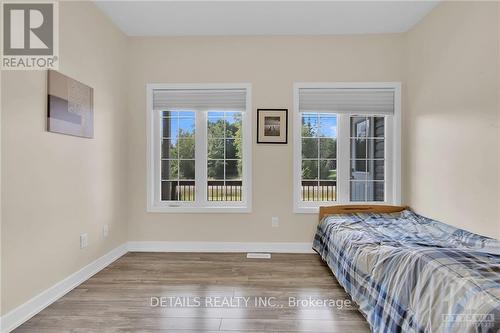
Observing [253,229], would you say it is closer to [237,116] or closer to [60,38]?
[237,116]

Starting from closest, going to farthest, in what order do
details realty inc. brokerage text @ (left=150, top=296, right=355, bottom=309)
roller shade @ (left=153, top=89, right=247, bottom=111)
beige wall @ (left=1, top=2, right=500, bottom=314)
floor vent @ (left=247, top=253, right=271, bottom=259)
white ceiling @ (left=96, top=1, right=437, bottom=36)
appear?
beige wall @ (left=1, top=2, right=500, bottom=314), details realty inc. brokerage text @ (left=150, top=296, right=355, bottom=309), white ceiling @ (left=96, top=1, right=437, bottom=36), floor vent @ (left=247, top=253, right=271, bottom=259), roller shade @ (left=153, top=89, right=247, bottom=111)

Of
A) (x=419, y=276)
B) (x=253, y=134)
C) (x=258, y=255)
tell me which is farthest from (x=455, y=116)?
(x=258, y=255)

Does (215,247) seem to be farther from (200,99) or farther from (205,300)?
(200,99)

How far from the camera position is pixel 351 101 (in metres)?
3.60

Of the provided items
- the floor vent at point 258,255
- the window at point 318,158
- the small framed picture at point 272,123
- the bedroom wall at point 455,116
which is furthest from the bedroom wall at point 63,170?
the bedroom wall at point 455,116

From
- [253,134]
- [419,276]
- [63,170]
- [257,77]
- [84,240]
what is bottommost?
[84,240]

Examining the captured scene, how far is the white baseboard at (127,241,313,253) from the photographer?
360 cm

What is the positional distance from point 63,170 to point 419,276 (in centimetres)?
273

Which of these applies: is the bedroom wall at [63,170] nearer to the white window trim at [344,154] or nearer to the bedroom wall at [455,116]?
the white window trim at [344,154]

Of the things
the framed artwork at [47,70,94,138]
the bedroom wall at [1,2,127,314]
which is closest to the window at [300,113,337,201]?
the bedroom wall at [1,2,127,314]

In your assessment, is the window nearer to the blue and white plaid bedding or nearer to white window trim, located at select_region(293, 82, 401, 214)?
white window trim, located at select_region(293, 82, 401, 214)

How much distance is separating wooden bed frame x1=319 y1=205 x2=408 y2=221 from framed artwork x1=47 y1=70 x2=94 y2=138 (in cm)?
→ 275

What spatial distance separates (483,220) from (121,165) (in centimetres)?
375

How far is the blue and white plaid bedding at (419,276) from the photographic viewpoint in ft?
4.14
